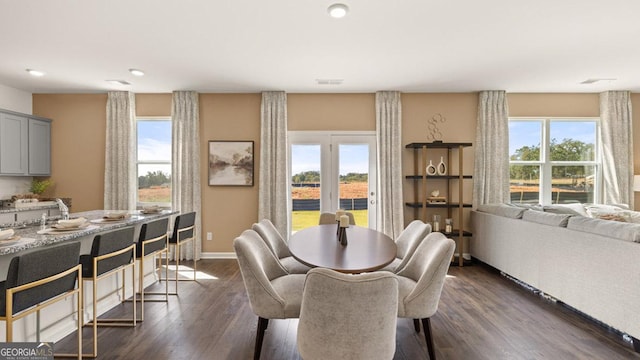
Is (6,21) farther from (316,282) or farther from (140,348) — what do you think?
(316,282)

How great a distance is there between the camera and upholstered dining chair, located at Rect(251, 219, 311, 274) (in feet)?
8.37

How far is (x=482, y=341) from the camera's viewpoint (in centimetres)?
234

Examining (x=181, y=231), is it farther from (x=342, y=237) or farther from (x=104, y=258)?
(x=342, y=237)

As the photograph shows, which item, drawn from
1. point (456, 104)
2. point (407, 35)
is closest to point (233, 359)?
point (407, 35)

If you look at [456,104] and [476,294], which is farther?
[456,104]

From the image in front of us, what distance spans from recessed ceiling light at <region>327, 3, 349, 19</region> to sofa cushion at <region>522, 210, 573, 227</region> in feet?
9.51

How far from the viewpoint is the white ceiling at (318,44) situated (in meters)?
2.37

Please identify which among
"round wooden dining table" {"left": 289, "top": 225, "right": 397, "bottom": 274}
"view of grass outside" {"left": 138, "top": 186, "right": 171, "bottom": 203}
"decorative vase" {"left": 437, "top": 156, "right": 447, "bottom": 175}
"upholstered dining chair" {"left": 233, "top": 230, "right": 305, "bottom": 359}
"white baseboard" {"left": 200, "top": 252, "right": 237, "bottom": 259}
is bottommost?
"white baseboard" {"left": 200, "top": 252, "right": 237, "bottom": 259}

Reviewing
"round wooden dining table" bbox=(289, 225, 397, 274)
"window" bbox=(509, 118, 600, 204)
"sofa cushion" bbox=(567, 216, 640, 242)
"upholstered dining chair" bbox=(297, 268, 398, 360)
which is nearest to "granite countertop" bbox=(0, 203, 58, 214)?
"round wooden dining table" bbox=(289, 225, 397, 274)

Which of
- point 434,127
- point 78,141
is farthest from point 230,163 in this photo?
point 434,127

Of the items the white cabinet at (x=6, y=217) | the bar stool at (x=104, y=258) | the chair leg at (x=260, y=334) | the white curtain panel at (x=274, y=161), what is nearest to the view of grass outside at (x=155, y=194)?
the white cabinet at (x=6, y=217)

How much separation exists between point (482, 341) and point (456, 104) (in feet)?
11.8

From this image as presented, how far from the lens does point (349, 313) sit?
1.32 meters

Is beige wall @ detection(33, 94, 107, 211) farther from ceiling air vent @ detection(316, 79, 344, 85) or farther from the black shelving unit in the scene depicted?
the black shelving unit
